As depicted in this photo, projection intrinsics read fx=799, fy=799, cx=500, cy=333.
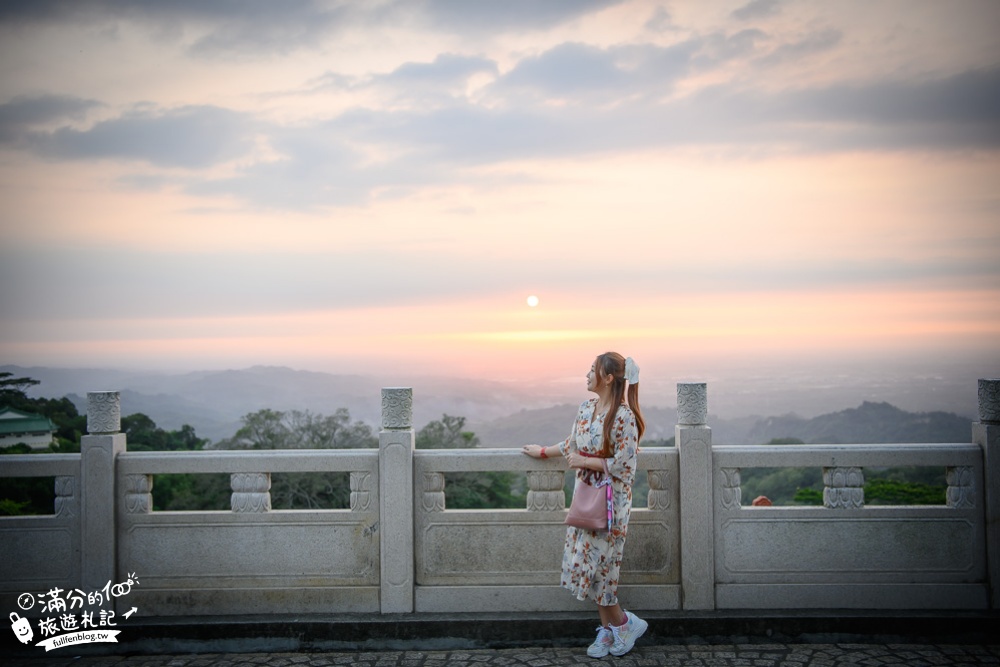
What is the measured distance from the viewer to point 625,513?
5.17 m

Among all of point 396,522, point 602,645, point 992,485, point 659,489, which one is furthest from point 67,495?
point 992,485

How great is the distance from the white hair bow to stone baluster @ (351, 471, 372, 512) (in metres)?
2.04

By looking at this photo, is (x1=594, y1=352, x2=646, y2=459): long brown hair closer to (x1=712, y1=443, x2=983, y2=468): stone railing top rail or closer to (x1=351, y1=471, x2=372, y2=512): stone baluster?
(x1=712, y1=443, x2=983, y2=468): stone railing top rail

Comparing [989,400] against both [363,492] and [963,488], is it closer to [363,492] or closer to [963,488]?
[963,488]

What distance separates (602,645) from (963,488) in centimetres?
288

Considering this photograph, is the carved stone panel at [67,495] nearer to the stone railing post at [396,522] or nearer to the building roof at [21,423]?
the stone railing post at [396,522]

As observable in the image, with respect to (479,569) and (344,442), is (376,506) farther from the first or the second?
(344,442)

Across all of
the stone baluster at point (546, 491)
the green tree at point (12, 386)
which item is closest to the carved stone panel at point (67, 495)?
the stone baluster at point (546, 491)

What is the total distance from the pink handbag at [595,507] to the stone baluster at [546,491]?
2.01 feet

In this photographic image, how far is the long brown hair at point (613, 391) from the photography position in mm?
5059

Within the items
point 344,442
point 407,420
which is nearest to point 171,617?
point 407,420

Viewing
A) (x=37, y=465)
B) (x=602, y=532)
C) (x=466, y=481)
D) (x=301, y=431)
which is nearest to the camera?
(x=602, y=532)

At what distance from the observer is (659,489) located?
19.0ft

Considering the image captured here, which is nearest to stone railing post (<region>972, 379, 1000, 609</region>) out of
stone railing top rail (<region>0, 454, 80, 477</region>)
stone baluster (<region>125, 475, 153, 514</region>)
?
stone baluster (<region>125, 475, 153, 514</region>)
